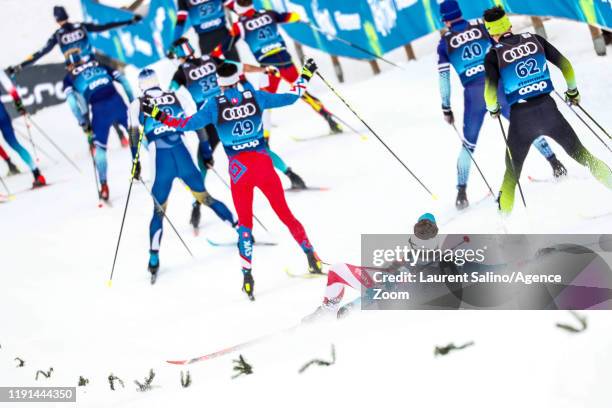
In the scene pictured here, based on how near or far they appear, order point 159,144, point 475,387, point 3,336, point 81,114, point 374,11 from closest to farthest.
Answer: point 475,387, point 3,336, point 159,144, point 81,114, point 374,11

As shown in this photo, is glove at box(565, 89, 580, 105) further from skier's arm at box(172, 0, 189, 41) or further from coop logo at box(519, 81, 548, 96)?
skier's arm at box(172, 0, 189, 41)

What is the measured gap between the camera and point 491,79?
254 inches

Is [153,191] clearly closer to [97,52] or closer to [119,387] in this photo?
[119,387]

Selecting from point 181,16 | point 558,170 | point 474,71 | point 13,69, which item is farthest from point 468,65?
point 13,69

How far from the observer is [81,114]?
1157cm

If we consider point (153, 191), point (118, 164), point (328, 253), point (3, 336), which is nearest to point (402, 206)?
point (328, 253)

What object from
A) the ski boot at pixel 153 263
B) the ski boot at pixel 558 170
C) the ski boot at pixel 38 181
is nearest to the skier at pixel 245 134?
the ski boot at pixel 153 263

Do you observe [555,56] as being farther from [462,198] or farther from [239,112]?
[239,112]

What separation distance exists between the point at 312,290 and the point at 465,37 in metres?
2.66

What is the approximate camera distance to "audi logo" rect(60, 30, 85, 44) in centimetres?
1143

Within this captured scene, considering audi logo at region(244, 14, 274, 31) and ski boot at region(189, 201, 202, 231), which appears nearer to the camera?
ski boot at region(189, 201, 202, 231)

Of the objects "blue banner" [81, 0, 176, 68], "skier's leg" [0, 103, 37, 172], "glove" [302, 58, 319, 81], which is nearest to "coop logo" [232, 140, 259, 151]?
"glove" [302, 58, 319, 81]

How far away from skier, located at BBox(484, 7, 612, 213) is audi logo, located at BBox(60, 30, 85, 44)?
6.73 metres

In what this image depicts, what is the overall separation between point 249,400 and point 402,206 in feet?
13.8
